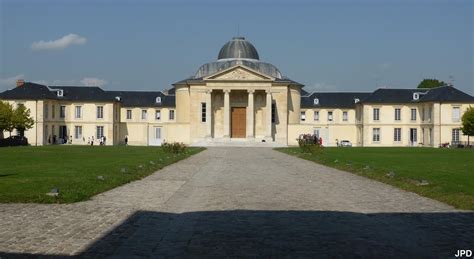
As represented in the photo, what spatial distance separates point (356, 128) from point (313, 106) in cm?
593

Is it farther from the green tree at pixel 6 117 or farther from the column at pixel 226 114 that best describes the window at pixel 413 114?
the green tree at pixel 6 117

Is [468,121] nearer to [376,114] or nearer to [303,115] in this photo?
[376,114]

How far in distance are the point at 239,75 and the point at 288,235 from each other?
56.1 meters

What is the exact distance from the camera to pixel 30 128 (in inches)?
2514

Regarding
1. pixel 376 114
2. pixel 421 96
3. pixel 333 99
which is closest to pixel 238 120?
pixel 376 114

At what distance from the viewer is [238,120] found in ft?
218

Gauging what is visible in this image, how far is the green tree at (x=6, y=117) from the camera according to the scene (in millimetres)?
58741

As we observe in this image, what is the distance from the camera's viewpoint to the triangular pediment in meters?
63.6

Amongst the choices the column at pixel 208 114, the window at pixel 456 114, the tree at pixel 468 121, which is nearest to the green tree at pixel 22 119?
the column at pixel 208 114

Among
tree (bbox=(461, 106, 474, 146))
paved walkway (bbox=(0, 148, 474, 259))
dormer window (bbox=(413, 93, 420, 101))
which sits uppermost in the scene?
dormer window (bbox=(413, 93, 420, 101))

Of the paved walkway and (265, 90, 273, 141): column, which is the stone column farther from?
the paved walkway

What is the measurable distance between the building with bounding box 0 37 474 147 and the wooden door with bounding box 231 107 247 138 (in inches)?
4.2

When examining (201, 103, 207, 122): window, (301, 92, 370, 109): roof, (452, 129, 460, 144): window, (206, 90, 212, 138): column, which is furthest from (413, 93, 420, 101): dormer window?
(201, 103, 207, 122): window

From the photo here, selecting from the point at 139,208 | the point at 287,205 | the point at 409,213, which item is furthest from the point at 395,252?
the point at 139,208
